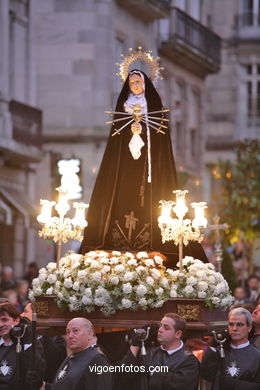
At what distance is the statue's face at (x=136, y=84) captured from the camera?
16.2 meters

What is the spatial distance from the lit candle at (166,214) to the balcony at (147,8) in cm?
2385

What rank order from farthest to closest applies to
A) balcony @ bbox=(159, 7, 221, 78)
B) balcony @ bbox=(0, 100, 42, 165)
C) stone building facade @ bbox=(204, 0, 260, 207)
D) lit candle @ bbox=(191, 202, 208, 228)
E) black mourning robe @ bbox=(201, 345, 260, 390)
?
stone building facade @ bbox=(204, 0, 260, 207), balcony @ bbox=(159, 7, 221, 78), balcony @ bbox=(0, 100, 42, 165), lit candle @ bbox=(191, 202, 208, 228), black mourning robe @ bbox=(201, 345, 260, 390)

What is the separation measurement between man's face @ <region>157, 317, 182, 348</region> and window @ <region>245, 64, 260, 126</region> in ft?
135

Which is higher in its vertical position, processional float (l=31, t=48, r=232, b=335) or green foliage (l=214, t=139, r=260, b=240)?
green foliage (l=214, t=139, r=260, b=240)

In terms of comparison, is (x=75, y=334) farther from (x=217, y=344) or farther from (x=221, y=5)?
(x=221, y=5)

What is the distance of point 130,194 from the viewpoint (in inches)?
636

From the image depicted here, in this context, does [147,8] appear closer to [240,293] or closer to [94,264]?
[240,293]

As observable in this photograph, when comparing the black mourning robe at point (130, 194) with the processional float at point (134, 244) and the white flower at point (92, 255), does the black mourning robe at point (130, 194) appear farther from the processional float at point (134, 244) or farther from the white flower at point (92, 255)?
the white flower at point (92, 255)

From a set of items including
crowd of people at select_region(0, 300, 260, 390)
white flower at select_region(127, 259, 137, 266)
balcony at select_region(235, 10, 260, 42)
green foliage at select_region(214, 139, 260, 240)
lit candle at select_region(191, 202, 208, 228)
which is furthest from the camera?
balcony at select_region(235, 10, 260, 42)

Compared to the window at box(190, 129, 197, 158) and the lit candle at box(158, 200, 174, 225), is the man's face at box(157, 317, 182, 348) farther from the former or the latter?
the window at box(190, 129, 197, 158)

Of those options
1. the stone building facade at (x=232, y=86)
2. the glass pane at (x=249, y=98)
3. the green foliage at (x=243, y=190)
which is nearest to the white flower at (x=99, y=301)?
the green foliage at (x=243, y=190)

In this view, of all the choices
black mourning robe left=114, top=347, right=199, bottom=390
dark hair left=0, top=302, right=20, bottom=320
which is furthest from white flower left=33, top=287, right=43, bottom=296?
black mourning robe left=114, top=347, right=199, bottom=390

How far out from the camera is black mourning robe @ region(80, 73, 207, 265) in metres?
16.1

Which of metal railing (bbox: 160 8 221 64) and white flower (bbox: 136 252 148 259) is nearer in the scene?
white flower (bbox: 136 252 148 259)
